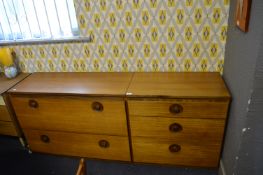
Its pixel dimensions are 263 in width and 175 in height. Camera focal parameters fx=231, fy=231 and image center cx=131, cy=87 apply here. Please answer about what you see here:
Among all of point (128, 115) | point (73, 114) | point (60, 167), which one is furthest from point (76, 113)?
point (60, 167)

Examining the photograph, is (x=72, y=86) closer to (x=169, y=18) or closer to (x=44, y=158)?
(x=44, y=158)

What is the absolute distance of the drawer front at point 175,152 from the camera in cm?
171

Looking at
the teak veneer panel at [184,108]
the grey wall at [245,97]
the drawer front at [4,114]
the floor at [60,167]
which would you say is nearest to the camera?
the grey wall at [245,97]

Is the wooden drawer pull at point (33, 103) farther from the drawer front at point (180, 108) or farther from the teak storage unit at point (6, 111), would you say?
the drawer front at point (180, 108)

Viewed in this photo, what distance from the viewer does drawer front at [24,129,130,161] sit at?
1848mm

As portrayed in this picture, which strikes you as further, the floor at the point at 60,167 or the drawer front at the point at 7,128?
the drawer front at the point at 7,128

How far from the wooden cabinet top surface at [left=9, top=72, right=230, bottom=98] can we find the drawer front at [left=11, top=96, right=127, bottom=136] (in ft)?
0.24

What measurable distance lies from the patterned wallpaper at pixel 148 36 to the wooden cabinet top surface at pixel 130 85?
9 centimetres

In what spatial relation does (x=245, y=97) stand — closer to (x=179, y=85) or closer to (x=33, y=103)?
(x=179, y=85)

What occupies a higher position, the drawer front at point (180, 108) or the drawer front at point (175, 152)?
the drawer front at point (180, 108)

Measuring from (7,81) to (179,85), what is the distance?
151cm

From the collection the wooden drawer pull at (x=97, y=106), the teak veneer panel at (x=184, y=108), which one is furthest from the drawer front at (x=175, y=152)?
the wooden drawer pull at (x=97, y=106)

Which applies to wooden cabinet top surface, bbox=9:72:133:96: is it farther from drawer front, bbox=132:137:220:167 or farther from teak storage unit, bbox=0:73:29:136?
drawer front, bbox=132:137:220:167

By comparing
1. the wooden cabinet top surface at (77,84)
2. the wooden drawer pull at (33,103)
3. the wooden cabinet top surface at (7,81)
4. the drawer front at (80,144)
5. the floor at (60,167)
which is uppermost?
the wooden cabinet top surface at (77,84)
